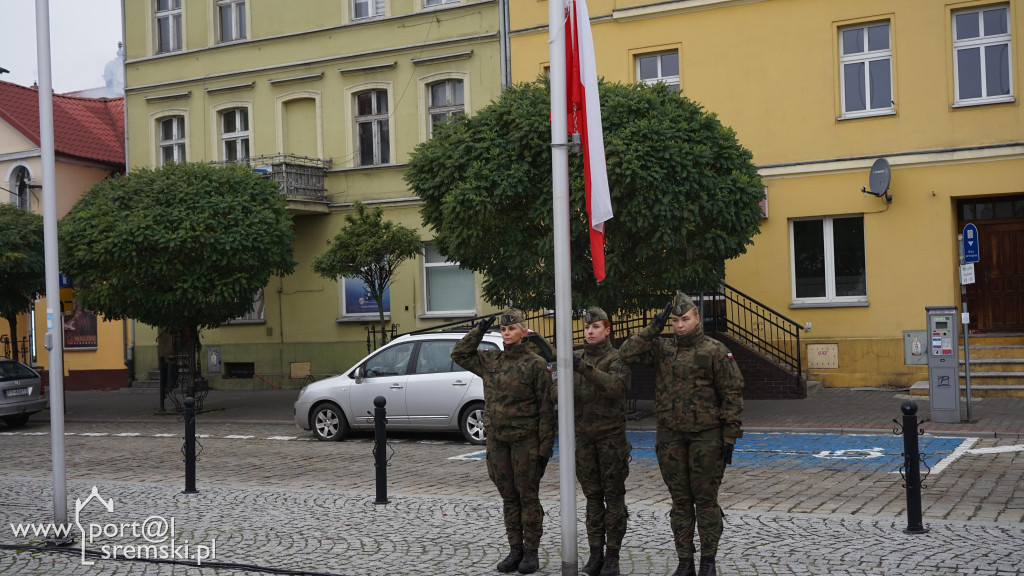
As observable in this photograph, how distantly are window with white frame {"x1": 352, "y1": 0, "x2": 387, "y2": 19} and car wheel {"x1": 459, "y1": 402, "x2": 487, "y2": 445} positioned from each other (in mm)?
13834

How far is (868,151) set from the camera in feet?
66.9

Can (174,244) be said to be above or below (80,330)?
above

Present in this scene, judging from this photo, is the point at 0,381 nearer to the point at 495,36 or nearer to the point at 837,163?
the point at 495,36

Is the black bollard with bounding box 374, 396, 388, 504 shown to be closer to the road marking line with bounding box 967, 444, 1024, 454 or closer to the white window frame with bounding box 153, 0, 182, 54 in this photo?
the road marking line with bounding box 967, 444, 1024, 454

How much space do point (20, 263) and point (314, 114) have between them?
773cm

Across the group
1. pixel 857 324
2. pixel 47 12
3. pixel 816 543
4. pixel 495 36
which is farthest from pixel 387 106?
pixel 816 543

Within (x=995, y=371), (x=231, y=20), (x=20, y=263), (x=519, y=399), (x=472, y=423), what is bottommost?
(x=472, y=423)

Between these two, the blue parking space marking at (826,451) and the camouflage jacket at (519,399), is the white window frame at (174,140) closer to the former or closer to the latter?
the blue parking space marking at (826,451)

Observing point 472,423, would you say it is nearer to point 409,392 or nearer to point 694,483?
point 409,392

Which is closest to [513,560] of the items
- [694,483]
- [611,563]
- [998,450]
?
[611,563]

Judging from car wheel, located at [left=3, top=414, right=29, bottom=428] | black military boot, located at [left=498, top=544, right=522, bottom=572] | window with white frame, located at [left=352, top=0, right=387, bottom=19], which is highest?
window with white frame, located at [left=352, top=0, right=387, bottom=19]

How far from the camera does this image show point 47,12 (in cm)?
888

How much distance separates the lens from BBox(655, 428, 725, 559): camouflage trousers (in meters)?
6.48

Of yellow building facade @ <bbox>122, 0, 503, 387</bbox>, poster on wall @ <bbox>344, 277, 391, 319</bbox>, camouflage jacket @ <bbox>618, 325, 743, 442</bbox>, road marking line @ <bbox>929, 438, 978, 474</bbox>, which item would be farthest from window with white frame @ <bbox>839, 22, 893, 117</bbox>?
camouflage jacket @ <bbox>618, 325, 743, 442</bbox>
